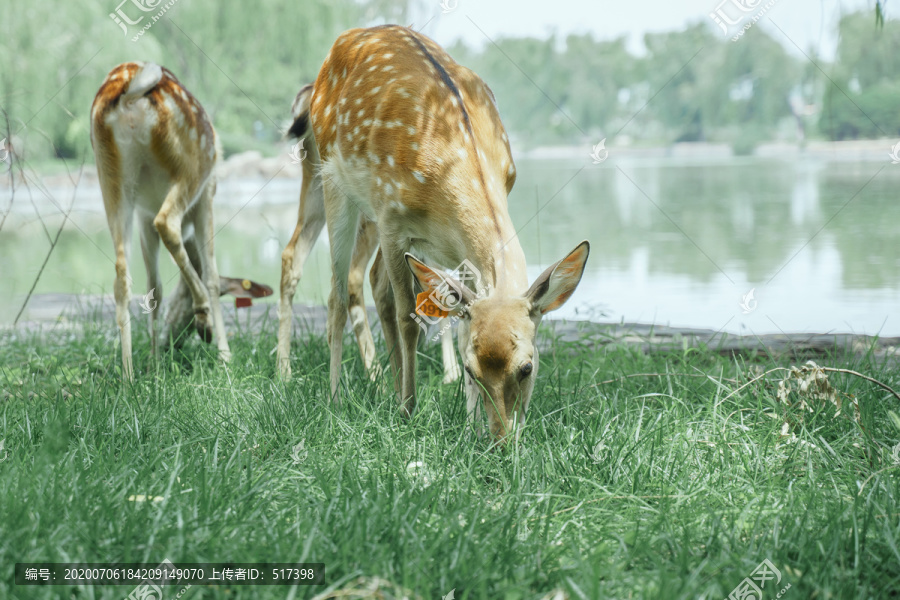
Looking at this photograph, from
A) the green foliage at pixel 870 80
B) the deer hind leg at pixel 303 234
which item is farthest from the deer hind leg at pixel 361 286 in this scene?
the green foliage at pixel 870 80

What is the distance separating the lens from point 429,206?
11.1 feet

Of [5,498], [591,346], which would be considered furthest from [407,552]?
[591,346]

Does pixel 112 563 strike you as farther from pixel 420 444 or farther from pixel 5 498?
pixel 420 444

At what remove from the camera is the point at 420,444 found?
10.1 ft

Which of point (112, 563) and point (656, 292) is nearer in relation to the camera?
point (112, 563)

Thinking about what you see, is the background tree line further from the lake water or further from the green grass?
the green grass

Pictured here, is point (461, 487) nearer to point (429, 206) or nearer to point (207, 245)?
point (429, 206)

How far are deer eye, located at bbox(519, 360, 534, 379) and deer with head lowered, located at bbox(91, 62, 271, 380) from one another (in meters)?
2.29

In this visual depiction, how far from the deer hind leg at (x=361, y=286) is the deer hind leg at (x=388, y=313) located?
0.56 ft

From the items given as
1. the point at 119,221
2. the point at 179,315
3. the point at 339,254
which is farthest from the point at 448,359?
the point at 119,221

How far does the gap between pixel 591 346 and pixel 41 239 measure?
12767mm

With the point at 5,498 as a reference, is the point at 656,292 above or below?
below

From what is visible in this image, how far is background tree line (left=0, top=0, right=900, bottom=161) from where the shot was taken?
15.4 m

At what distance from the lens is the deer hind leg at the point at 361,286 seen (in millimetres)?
4477
